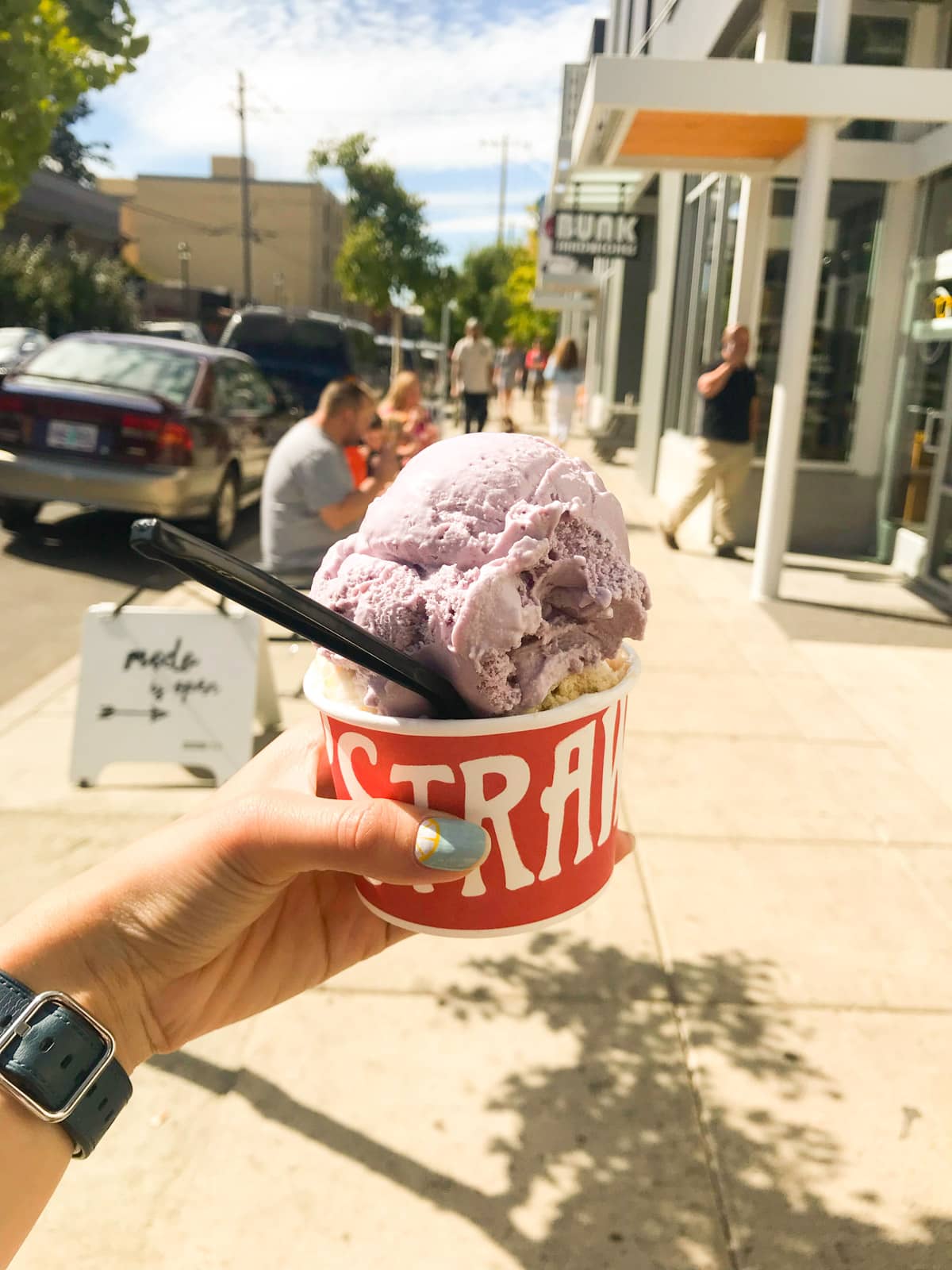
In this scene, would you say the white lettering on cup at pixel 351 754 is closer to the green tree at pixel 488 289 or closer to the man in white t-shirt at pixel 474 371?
the man in white t-shirt at pixel 474 371

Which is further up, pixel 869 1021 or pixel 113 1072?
pixel 113 1072

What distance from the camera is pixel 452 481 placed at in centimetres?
166

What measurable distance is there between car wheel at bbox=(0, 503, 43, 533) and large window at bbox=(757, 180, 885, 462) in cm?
715

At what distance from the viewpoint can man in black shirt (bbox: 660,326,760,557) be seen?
9.13 meters

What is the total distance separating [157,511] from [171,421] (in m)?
0.73

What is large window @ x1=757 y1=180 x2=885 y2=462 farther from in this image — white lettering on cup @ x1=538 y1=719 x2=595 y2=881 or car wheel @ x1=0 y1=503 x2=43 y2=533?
white lettering on cup @ x1=538 y1=719 x2=595 y2=881

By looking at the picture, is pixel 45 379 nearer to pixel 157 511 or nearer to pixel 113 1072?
pixel 157 511

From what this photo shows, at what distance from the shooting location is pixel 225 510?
930 centimetres

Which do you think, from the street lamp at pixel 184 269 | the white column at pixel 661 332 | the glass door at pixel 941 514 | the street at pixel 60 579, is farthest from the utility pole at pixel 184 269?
the glass door at pixel 941 514

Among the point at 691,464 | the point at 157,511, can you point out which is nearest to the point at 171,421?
the point at 157,511

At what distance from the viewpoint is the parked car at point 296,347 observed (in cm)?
1462

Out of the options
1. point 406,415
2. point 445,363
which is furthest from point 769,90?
point 445,363

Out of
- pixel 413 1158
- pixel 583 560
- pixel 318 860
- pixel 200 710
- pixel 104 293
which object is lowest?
pixel 413 1158

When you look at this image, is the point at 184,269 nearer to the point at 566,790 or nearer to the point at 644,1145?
the point at 644,1145
